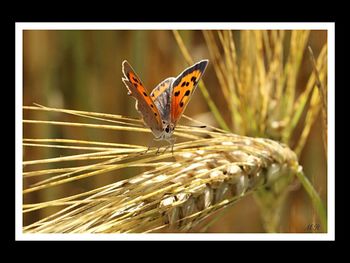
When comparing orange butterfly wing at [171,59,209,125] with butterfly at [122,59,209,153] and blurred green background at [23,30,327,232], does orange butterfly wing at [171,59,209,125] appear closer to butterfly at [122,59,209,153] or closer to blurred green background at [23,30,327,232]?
butterfly at [122,59,209,153]

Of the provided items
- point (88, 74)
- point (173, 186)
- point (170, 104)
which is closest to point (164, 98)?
point (170, 104)

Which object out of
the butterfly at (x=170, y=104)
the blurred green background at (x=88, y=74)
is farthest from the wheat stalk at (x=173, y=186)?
the blurred green background at (x=88, y=74)

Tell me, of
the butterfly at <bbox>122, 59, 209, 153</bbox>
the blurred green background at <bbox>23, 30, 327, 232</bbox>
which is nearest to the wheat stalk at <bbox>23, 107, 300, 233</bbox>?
the butterfly at <bbox>122, 59, 209, 153</bbox>

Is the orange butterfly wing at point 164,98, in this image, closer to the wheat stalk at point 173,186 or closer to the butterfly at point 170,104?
the butterfly at point 170,104

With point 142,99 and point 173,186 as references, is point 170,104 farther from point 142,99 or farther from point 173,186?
point 173,186

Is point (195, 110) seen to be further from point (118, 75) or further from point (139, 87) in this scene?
point (139, 87)

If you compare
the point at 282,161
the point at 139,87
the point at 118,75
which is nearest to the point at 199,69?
the point at 139,87

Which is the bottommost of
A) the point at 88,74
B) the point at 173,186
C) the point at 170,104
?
the point at 173,186
